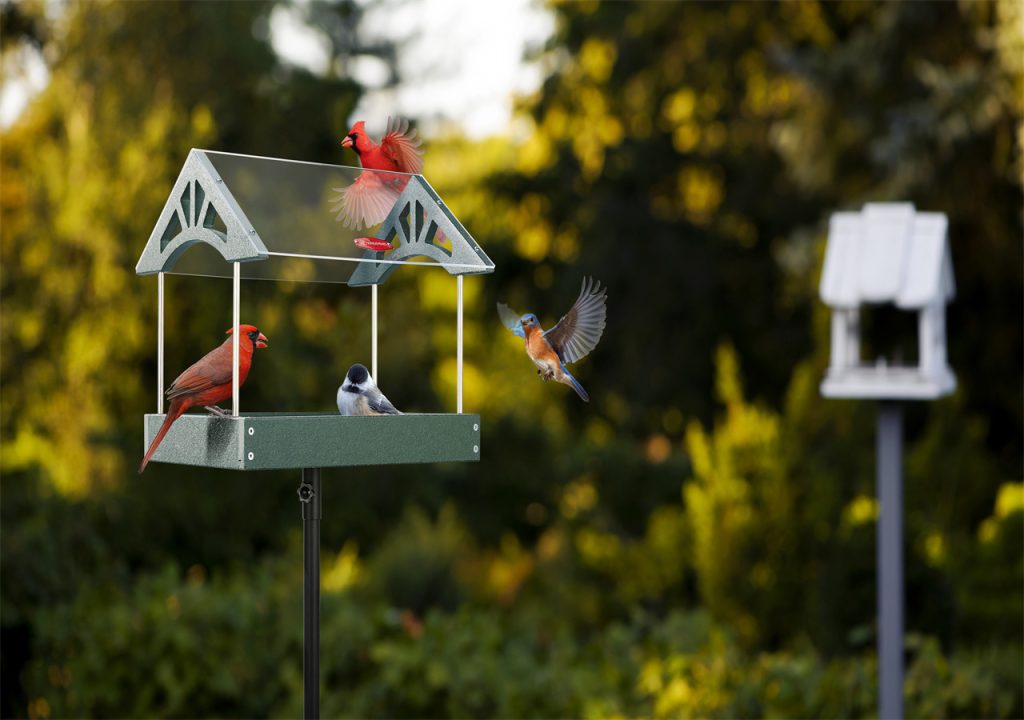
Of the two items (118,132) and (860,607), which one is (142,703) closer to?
(860,607)

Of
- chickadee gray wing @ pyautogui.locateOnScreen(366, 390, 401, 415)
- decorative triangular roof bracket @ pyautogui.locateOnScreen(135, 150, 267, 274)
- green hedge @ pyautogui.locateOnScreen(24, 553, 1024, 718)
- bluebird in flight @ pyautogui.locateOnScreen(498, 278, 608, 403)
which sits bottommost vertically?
green hedge @ pyautogui.locateOnScreen(24, 553, 1024, 718)

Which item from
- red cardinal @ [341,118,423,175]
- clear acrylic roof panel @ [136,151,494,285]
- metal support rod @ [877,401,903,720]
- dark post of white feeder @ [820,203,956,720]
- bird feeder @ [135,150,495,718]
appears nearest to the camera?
bird feeder @ [135,150,495,718]

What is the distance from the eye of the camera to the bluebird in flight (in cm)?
195

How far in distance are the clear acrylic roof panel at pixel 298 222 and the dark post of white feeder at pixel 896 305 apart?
2.36 m

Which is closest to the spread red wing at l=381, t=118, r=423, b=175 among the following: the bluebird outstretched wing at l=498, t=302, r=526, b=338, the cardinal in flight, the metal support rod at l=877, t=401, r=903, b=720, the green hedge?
the cardinal in flight

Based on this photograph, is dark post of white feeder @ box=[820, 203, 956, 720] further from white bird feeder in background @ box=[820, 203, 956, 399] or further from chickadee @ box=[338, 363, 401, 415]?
chickadee @ box=[338, 363, 401, 415]

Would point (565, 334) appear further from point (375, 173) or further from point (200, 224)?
point (200, 224)

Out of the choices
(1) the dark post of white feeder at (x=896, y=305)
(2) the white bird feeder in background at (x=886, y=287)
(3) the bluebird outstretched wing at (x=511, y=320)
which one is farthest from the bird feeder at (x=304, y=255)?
(2) the white bird feeder in background at (x=886, y=287)

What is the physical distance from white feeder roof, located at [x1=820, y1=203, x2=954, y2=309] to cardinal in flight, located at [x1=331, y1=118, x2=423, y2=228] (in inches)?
97.9

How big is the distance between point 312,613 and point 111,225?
17.2 ft

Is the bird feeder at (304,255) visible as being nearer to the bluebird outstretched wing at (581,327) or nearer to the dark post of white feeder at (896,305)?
the bluebird outstretched wing at (581,327)

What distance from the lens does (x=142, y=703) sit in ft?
13.5

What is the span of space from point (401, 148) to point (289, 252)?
39 centimetres

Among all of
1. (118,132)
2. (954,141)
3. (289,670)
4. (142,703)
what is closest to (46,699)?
(142,703)
